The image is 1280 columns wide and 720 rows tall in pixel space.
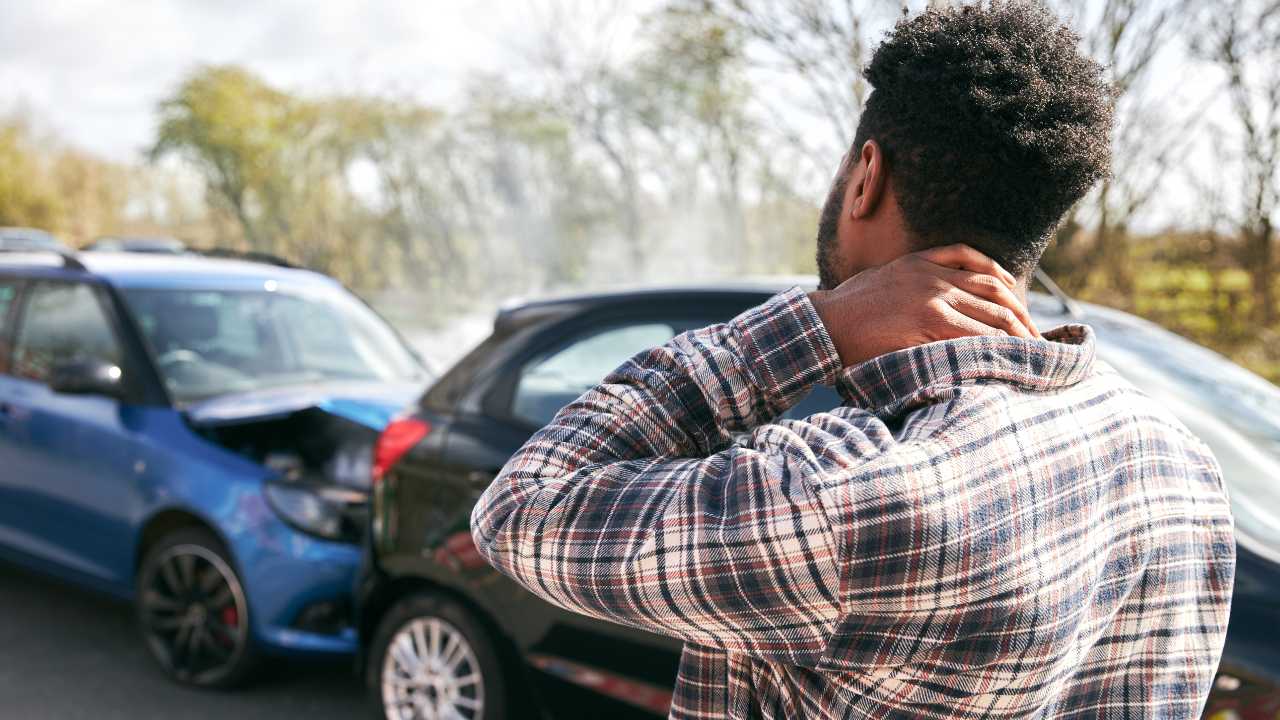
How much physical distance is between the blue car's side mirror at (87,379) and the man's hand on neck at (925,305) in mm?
4183

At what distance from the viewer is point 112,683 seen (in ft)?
14.2

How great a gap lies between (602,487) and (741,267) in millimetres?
8485

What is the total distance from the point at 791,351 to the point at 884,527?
24 cm

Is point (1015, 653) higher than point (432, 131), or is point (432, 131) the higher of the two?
point (432, 131)

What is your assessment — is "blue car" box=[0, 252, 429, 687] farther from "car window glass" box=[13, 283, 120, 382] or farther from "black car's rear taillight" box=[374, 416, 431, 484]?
"black car's rear taillight" box=[374, 416, 431, 484]

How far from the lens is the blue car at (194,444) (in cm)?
406

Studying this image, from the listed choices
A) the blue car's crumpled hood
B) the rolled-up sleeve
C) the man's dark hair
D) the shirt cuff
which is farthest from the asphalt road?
the man's dark hair

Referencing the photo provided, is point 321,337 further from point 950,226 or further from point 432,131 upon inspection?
point 432,131

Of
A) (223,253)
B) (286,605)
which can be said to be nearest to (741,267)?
(223,253)

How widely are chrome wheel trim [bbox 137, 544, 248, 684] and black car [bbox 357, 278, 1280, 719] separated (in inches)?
34.3

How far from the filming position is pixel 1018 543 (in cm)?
100

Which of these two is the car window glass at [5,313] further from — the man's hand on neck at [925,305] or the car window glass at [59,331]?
the man's hand on neck at [925,305]

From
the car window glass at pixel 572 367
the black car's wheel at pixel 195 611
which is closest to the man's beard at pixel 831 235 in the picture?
the car window glass at pixel 572 367

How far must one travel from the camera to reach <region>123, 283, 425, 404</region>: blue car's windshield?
4812mm
